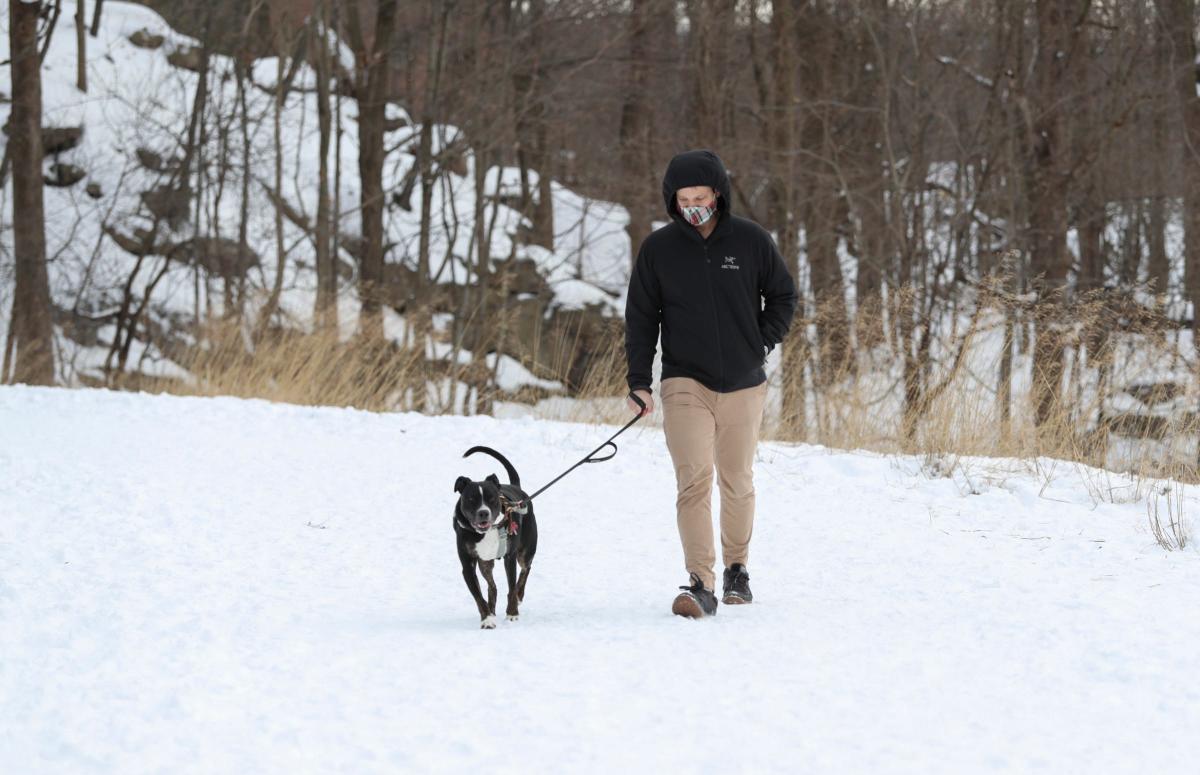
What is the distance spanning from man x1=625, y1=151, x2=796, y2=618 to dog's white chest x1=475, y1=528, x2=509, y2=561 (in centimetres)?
78

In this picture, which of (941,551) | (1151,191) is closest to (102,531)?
(941,551)

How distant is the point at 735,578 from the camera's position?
5.30m

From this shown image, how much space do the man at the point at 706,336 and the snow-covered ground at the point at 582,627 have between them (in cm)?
51

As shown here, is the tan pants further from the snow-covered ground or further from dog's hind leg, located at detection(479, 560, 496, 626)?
dog's hind leg, located at detection(479, 560, 496, 626)

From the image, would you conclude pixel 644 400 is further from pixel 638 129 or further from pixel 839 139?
pixel 638 129

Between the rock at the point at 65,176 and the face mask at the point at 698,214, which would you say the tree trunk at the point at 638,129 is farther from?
the face mask at the point at 698,214

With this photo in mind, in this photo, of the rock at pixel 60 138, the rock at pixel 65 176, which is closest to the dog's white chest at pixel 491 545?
the rock at pixel 65 176

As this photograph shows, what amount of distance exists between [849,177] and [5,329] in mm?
13693

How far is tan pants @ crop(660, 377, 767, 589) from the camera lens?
16.9 ft

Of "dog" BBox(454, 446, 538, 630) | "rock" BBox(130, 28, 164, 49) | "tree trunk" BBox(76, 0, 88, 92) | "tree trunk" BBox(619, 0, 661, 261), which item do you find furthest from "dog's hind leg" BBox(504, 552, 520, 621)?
"rock" BBox(130, 28, 164, 49)

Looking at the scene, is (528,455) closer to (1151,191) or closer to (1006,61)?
(1006,61)

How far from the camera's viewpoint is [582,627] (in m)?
4.82

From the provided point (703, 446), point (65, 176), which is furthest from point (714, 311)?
point (65, 176)

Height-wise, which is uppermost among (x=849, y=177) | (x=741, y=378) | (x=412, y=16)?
(x=412, y=16)
